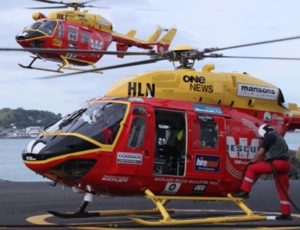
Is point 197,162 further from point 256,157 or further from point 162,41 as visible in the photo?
point 162,41

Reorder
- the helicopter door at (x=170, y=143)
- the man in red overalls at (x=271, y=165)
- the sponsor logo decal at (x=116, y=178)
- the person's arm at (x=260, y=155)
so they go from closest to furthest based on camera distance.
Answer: the sponsor logo decal at (x=116, y=178)
the helicopter door at (x=170, y=143)
the man in red overalls at (x=271, y=165)
the person's arm at (x=260, y=155)

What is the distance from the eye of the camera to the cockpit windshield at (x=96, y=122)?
1094 centimetres

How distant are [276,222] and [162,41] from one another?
25.6 metres

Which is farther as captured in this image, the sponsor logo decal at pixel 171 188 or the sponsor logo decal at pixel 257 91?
the sponsor logo decal at pixel 257 91

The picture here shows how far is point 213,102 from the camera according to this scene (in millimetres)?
12625

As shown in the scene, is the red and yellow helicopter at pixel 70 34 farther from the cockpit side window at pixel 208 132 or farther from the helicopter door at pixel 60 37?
the cockpit side window at pixel 208 132

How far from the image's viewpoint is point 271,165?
1212cm

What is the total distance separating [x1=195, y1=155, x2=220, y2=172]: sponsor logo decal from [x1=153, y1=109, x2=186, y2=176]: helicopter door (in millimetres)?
285

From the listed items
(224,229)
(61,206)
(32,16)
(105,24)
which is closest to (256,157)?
(224,229)

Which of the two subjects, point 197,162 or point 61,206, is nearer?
point 197,162

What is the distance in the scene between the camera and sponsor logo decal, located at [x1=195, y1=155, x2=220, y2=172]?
11.8 m

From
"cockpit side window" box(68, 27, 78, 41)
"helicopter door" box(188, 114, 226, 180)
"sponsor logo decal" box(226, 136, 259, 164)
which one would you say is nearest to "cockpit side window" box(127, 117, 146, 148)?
"helicopter door" box(188, 114, 226, 180)

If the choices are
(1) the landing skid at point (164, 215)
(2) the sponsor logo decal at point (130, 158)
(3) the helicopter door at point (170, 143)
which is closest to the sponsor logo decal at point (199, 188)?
(1) the landing skid at point (164, 215)

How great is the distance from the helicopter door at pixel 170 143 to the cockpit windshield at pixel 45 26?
1969cm
